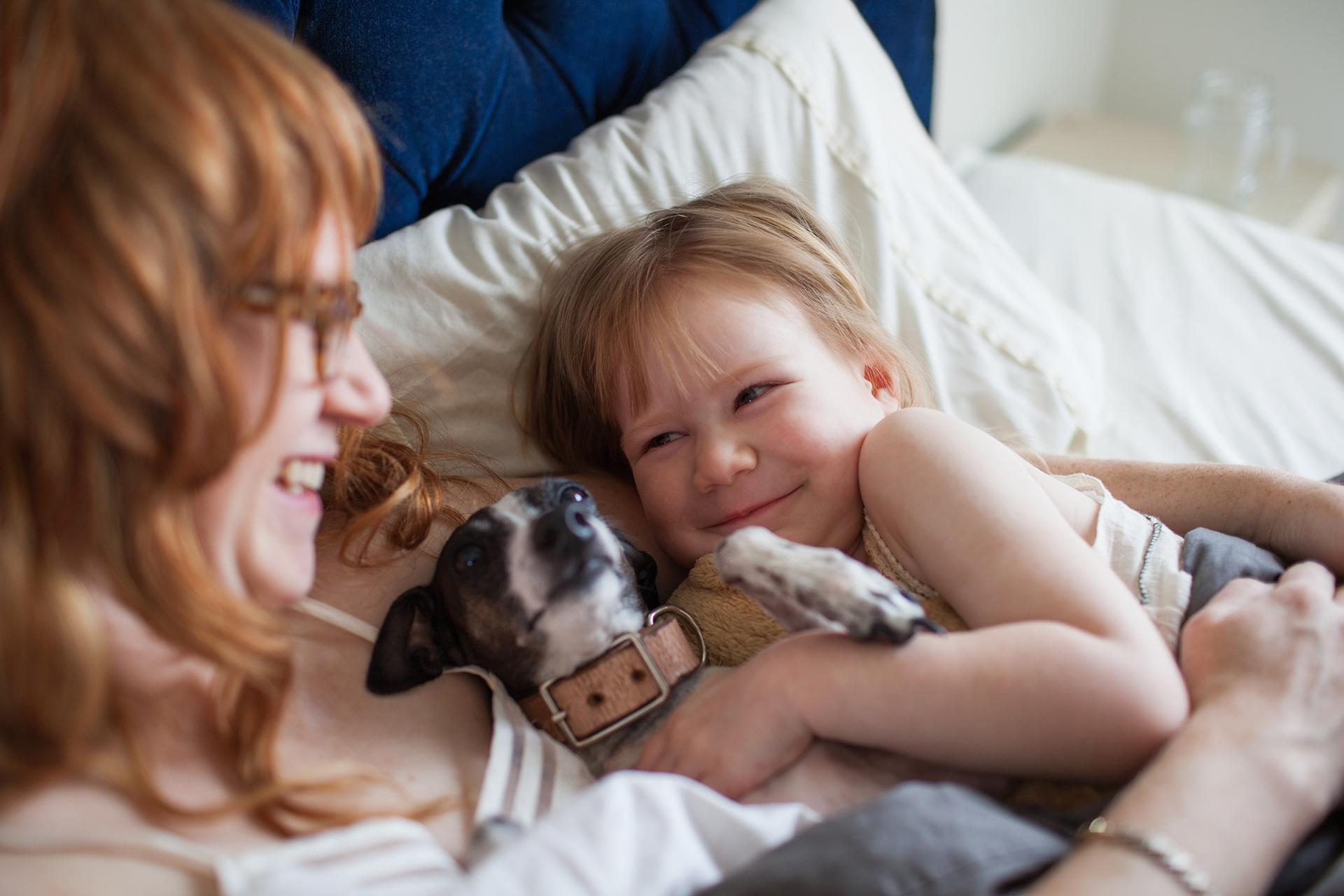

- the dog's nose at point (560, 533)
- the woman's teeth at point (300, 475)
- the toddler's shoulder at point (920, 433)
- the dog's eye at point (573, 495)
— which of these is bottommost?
the dog's eye at point (573, 495)

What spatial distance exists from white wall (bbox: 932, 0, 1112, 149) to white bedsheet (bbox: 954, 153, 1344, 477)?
1.43 ft

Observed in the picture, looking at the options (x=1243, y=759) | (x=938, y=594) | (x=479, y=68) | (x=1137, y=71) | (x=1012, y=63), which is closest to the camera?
(x=1243, y=759)

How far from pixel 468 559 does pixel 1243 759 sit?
23.3 inches


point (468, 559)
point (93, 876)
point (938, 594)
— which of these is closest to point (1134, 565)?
point (938, 594)

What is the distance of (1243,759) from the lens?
28.4 inches

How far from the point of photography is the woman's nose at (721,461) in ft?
3.22

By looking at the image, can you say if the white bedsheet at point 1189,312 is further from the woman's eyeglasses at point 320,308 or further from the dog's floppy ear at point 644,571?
the woman's eyeglasses at point 320,308

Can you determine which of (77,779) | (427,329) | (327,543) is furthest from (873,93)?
(77,779)

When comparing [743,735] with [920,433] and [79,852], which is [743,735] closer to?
[920,433]

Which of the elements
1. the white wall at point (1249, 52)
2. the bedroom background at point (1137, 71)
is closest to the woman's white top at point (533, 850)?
the bedroom background at point (1137, 71)

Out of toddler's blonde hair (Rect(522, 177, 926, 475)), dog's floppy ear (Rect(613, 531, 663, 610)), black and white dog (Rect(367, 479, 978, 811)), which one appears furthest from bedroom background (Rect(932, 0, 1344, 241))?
black and white dog (Rect(367, 479, 978, 811))

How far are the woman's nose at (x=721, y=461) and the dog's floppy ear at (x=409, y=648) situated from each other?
0.28 m

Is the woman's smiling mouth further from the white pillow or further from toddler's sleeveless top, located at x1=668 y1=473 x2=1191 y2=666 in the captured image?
the white pillow

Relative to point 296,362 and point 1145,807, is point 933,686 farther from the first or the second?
point 296,362
